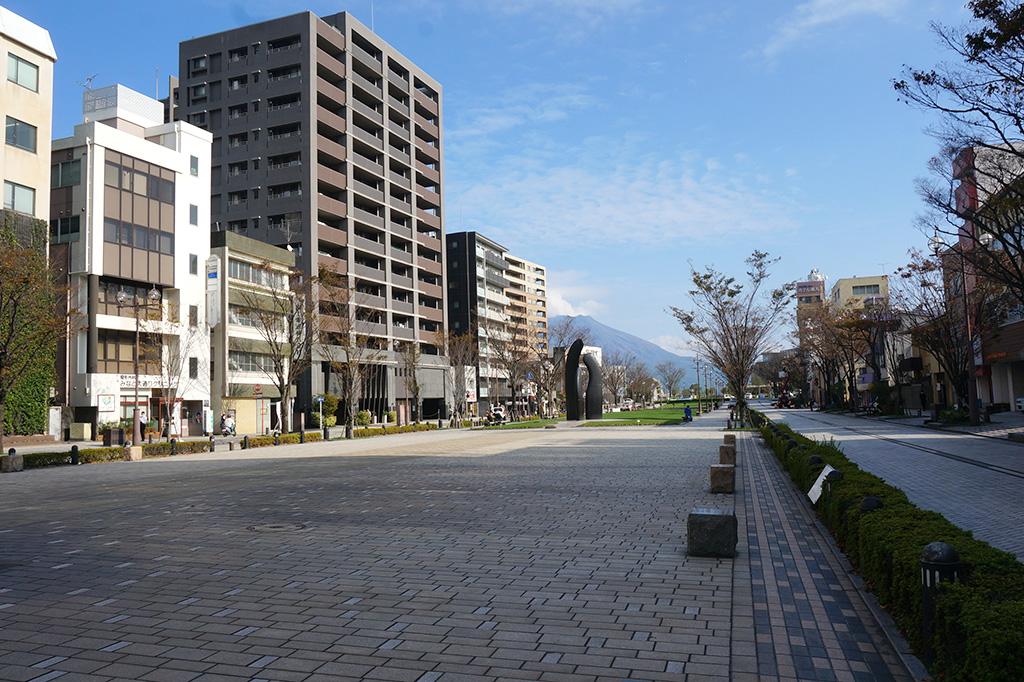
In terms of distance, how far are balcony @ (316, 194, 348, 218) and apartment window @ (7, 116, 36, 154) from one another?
80.2 ft

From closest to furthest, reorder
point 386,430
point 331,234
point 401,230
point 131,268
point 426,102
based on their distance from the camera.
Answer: point 386,430 < point 131,268 < point 331,234 < point 401,230 < point 426,102

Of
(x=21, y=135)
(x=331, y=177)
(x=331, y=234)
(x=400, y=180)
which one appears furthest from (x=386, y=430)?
(x=400, y=180)

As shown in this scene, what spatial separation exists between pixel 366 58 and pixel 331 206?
16.4 m

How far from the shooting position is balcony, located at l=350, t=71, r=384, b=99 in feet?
225

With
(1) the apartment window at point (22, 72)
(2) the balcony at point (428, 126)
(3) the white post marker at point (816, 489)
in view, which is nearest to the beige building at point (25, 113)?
(1) the apartment window at point (22, 72)

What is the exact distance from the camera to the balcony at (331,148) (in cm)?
6303

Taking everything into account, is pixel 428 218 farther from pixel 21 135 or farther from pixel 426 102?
pixel 21 135

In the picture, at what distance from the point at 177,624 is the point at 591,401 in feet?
156

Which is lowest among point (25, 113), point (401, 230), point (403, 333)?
point (403, 333)

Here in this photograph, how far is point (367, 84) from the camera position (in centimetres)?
7006

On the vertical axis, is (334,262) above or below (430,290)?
above

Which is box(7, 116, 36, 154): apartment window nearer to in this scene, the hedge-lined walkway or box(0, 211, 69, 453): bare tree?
box(0, 211, 69, 453): bare tree

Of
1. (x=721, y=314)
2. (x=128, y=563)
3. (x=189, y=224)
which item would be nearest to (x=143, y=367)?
(x=189, y=224)

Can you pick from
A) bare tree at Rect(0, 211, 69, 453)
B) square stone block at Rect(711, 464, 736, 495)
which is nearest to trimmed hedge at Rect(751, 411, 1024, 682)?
square stone block at Rect(711, 464, 736, 495)
